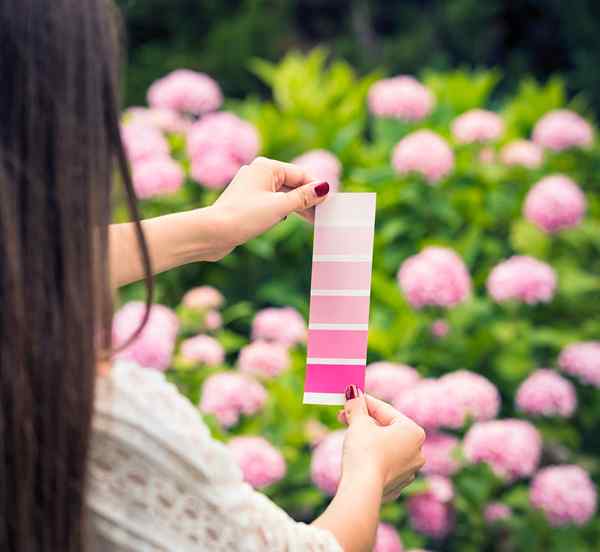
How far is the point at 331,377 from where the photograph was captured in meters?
1.08

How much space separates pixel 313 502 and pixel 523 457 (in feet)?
1.38

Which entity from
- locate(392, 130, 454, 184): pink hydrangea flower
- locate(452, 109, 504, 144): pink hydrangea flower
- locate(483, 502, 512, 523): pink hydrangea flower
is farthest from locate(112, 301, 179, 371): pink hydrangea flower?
locate(452, 109, 504, 144): pink hydrangea flower

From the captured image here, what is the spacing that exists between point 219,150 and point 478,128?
778 mm

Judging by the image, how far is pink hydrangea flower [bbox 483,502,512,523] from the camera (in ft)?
6.91

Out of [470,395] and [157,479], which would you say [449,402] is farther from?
[157,479]

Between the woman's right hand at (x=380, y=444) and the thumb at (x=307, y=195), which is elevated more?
the thumb at (x=307, y=195)

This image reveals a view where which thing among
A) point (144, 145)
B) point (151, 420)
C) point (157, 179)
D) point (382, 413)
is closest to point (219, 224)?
point (382, 413)

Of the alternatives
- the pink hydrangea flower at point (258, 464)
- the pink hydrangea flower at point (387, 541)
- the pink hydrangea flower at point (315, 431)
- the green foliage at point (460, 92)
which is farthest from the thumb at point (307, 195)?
the green foliage at point (460, 92)

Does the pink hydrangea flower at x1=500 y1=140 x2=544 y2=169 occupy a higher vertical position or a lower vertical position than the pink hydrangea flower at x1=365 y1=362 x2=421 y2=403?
higher

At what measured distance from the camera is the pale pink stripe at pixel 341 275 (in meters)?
1.08

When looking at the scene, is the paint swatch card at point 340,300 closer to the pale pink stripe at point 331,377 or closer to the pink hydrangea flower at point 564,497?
the pale pink stripe at point 331,377

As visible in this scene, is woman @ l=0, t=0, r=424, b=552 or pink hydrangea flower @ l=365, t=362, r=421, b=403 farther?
pink hydrangea flower @ l=365, t=362, r=421, b=403

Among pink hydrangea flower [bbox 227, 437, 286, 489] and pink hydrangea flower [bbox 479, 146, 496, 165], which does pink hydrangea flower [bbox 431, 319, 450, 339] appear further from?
pink hydrangea flower [bbox 479, 146, 496, 165]

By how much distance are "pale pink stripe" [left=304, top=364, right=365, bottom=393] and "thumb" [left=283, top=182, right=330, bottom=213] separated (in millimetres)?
175
